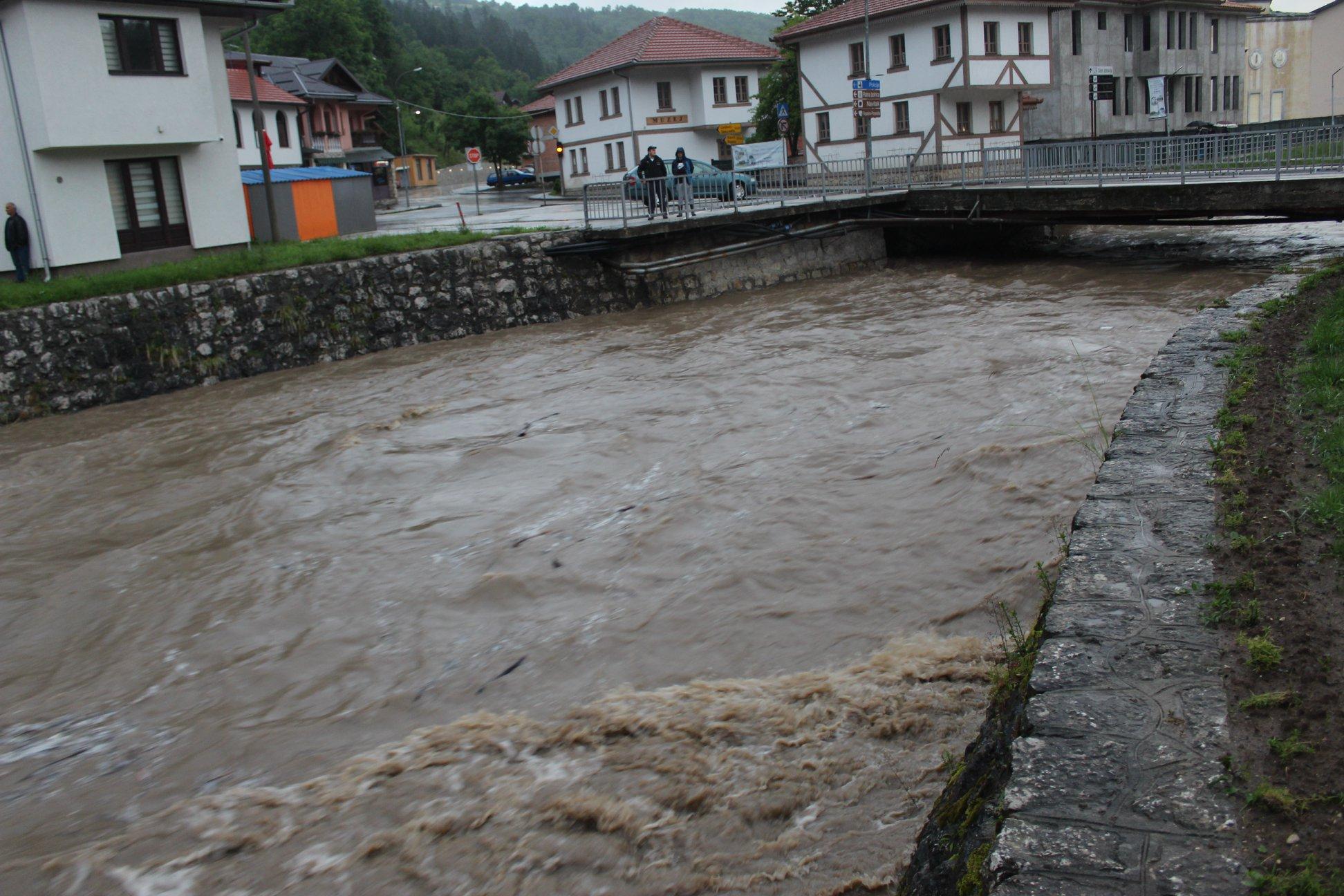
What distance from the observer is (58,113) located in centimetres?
1995

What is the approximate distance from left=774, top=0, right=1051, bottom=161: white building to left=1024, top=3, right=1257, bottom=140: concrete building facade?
547 cm

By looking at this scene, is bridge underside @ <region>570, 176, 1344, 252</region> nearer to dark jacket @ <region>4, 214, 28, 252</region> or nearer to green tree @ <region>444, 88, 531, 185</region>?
dark jacket @ <region>4, 214, 28, 252</region>

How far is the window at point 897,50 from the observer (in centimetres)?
4000

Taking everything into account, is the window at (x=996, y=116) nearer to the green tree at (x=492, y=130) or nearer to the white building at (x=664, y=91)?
the white building at (x=664, y=91)

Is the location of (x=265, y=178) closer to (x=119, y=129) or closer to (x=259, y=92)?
(x=119, y=129)

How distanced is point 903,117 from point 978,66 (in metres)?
3.27

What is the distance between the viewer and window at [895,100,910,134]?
132ft

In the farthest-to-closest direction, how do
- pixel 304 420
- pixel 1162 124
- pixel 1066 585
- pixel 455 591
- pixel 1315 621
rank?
pixel 1162 124 < pixel 304 420 < pixel 455 591 < pixel 1066 585 < pixel 1315 621

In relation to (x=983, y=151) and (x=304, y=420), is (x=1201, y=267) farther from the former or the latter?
(x=304, y=420)

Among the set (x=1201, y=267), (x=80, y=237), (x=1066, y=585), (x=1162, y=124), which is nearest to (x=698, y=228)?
(x=1201, y=267)

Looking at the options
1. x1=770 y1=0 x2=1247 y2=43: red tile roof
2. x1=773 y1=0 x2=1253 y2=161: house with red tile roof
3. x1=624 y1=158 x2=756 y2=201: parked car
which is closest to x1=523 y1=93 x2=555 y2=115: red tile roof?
x1=770 y1=0 x2=1247 y2=43: red tile roof

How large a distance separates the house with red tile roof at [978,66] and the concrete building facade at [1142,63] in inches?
2.6

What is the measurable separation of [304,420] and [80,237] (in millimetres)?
9234

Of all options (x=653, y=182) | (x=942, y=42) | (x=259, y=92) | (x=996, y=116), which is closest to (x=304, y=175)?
(x=653, y=182)
